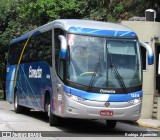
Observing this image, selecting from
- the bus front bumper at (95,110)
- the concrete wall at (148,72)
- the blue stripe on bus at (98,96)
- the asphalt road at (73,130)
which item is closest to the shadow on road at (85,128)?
the asphalt road at (73,130)

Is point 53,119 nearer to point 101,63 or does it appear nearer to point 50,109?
point 50,109

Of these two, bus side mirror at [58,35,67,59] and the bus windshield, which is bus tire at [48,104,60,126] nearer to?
the bus windshield

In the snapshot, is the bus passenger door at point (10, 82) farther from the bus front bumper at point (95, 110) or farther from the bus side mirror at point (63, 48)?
the bus front bumper at point (95, 110)

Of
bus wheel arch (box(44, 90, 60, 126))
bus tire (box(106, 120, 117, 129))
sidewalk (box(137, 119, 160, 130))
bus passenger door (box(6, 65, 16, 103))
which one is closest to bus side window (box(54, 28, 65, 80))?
bus wheel arch (box(44, 90, 60, 126))

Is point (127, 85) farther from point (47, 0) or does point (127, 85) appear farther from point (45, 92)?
point (47, 0)

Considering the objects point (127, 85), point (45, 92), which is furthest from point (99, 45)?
point (45, 92)

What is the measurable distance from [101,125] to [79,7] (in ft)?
52.9

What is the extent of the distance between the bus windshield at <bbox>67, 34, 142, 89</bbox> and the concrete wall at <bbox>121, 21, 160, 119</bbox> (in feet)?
18.7

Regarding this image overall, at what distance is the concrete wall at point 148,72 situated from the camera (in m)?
18.8

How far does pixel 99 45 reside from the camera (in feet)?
43.0

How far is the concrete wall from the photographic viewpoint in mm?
18828

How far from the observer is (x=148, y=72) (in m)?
19.0

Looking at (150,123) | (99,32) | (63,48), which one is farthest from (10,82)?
(63,48)

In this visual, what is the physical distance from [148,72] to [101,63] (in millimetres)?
6524
